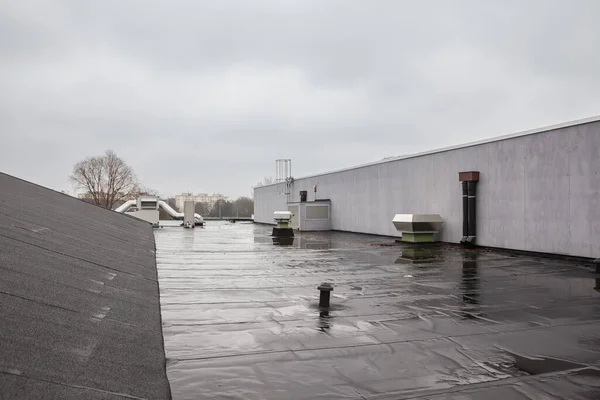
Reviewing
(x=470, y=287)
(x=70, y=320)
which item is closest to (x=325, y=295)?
(x=470, y=287)

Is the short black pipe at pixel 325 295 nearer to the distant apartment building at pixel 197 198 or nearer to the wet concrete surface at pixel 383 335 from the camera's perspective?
the wet concrete surface at pixel 383 335

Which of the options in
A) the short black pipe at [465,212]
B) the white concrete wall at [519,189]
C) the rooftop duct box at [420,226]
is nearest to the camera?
the white concrete wall at [519,189]

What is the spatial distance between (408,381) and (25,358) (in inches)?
119

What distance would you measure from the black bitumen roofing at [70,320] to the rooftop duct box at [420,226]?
14.3 meters

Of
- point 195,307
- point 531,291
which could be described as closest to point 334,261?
point 531,291

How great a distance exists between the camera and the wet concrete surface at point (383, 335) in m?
3.84

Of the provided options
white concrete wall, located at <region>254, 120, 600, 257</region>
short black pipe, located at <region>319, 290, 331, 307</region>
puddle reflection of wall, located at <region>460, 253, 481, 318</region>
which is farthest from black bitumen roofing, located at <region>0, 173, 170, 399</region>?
white concrete wall, located at <region>254, 120, 600, 257</region>

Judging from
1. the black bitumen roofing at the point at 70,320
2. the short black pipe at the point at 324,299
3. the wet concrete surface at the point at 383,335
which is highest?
the black bitumen roofing at the point at 70,320

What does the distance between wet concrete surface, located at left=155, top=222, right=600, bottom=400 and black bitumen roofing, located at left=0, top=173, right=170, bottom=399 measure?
494 millimetres

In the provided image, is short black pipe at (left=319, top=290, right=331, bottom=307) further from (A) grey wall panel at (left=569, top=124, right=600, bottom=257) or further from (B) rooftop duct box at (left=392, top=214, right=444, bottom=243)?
(B) rooftop duct box at (left=392, top=214, right=444, bottom=243)

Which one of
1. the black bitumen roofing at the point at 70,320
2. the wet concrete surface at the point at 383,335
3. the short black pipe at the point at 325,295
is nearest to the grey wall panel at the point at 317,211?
the wet concrete surface at the point at 383,335

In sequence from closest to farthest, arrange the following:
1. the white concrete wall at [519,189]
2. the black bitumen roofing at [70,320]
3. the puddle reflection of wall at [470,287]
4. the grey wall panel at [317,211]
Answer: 1. the black bitumen roofing at [70,320]
2. the puddle reflection of wall at [470,287]
3. the white concrete wall at [519,189]
4. the grey wall panel at [317,211]

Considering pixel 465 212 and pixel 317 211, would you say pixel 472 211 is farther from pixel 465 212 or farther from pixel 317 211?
pixel 317 211

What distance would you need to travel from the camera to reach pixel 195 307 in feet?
22.3
